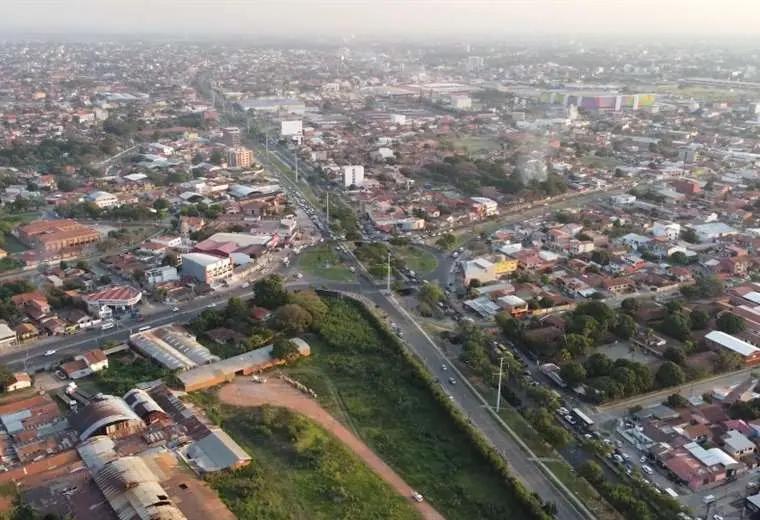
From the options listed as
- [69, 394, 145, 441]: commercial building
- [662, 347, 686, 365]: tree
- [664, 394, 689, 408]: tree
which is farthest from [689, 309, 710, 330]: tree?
[69, 394, 145, 441]: commercial building

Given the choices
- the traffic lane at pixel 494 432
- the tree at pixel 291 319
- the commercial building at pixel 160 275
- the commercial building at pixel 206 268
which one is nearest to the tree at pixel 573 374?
the traffic lane at pixel 494 432

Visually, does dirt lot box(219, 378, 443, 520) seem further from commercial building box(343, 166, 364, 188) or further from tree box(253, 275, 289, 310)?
commercial building box(343, 166, 364, 188)

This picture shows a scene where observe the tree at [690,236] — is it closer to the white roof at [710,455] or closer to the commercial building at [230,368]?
the white roof at [710,455]

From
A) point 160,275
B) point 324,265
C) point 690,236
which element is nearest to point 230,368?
point 160,275

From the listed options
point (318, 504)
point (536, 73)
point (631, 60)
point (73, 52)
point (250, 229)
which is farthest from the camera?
point (73, 52)

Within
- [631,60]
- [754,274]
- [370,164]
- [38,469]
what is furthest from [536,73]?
[38,469]

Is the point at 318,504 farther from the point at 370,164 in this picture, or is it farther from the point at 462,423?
the point at 370,164
